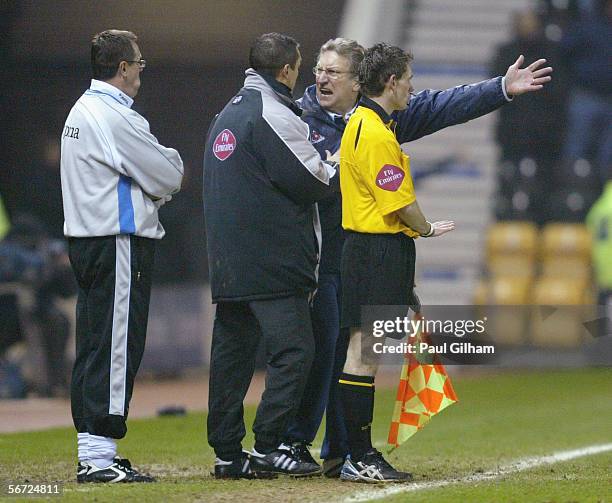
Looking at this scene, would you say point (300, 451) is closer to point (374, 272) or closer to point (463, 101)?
point (374, 272)

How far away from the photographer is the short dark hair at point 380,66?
6.02 meters

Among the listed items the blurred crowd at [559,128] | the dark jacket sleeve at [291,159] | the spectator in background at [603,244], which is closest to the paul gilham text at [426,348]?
the dark jacket sleeve at [291,159]

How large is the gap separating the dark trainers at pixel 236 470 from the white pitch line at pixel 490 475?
65 centimetres

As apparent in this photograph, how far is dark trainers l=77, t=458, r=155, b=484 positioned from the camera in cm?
600

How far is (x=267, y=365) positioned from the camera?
609 cm

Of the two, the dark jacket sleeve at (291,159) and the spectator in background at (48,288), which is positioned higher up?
the dark jacket sleeve at (291,159)

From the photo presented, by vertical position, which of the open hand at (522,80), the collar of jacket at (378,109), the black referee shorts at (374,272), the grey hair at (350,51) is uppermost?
the grey hair at (350,51)

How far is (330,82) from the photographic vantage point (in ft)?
21.3

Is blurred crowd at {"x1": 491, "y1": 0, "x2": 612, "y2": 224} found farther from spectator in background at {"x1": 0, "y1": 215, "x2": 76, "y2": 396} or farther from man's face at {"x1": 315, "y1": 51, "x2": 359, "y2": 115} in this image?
man's face at {"x1": 315, "y1": 51, "x2": 359, "y2": 115}

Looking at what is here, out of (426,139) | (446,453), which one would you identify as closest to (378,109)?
(446,453)

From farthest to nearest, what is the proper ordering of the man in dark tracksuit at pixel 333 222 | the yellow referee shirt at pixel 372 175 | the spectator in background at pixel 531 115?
1. the spectator in background at pixel 531 115
2. the man in dark tracksuit at pixel 333 222
3. the yellow referee shirt at pixel 372 175

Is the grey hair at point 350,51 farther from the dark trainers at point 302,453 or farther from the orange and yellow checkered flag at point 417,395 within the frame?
the dark trainers at point 302,453

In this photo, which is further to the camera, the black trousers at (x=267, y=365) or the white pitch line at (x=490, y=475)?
the black trousers at (x=267, y=365)

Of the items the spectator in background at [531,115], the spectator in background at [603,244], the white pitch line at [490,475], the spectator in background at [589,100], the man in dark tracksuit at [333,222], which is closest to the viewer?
the white pitch line at [490,475]
